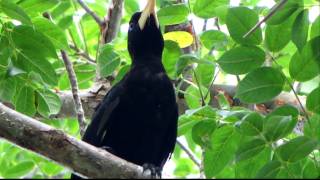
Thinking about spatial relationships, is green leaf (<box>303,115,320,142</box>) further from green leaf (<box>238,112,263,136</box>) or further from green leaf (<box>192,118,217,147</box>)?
green leaf (<box>192,118,217,147</box>)

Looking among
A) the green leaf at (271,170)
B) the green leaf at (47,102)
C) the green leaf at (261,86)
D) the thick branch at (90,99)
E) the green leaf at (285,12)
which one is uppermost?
the green leaf at (285,12)

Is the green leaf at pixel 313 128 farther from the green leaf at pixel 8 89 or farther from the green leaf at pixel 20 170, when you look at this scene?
the green leaf at pixel 20 170

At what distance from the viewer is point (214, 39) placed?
351cm

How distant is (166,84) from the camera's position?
3.71m

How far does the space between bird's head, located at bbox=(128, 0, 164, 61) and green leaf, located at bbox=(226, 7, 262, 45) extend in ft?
3.10

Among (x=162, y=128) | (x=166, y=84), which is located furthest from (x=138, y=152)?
(x=166, y=84)

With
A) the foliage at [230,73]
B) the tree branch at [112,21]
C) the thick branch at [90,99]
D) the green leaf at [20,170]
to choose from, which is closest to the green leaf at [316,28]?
the foliage at [230,73]

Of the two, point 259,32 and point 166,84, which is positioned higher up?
point 259,32

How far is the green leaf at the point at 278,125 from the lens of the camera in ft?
8.50

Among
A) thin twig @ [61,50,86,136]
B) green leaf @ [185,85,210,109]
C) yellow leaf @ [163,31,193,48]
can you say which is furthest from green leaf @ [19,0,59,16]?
green leaf @ [185,85,210,109]

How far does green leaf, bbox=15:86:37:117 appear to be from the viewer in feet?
10.9

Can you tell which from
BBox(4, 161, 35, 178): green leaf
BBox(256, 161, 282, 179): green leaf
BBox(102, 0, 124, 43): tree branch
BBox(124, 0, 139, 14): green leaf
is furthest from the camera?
BBox(124, 0, 139, 14): green leaf

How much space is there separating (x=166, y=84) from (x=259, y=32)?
0.82m

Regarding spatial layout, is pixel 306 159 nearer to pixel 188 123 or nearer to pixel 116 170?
pixel 188 123
